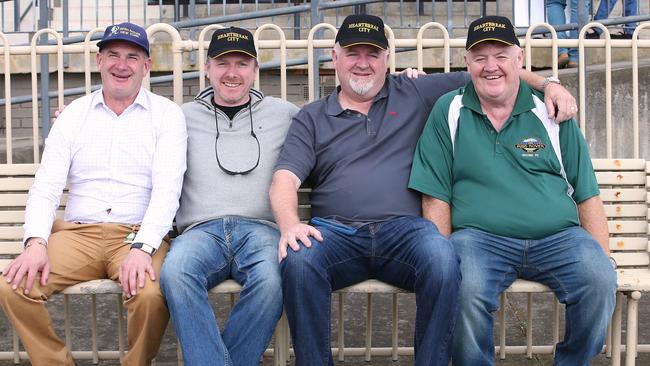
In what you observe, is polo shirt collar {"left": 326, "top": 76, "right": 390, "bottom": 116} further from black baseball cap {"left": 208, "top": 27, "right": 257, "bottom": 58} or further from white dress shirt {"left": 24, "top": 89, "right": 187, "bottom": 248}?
white dress shirt {"left": 24, "top": 89, "right": 187, "bottom": 248}

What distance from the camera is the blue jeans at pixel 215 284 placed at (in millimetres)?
3520

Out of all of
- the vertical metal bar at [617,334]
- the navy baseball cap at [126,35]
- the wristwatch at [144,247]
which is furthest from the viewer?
the navy baseball cap at [126,35]

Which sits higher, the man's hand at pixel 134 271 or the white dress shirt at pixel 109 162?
the white dress shirt at pixel 109 162

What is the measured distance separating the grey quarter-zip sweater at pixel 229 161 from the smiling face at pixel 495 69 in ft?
3.17

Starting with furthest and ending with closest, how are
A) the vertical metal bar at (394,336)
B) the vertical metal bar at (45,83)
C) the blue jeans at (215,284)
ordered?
the vertical metal bar at (45,83) → the vertical metal bar at (394,336) → the blue jeans at (215,284)

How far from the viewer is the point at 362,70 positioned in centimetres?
419

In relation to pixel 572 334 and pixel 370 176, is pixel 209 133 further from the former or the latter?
pixel 572 334

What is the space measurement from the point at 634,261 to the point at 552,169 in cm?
68

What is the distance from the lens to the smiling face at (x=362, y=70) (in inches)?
164

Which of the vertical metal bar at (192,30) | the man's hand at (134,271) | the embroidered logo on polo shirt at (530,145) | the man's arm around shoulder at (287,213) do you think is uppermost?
the vertical metal bar at (192,30)

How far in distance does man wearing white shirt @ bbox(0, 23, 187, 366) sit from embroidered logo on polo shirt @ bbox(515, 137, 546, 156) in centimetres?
158

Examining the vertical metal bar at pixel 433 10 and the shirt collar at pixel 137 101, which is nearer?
the shirt collar at pixel 137 101

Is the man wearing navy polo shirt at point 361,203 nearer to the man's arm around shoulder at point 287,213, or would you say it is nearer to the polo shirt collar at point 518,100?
the man's arm around shoulder at point 287,213

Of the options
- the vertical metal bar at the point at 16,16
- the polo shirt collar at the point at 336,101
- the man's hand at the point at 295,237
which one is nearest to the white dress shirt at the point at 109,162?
the man's hand at the point at 295,237
